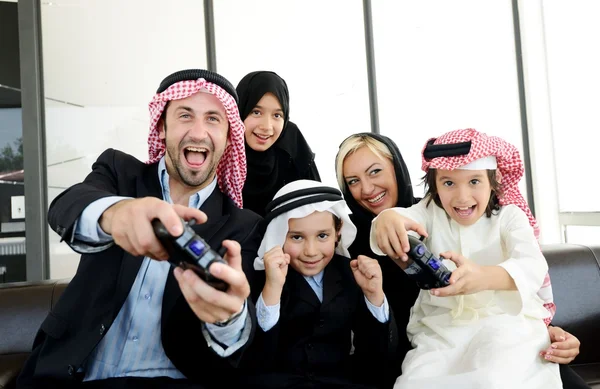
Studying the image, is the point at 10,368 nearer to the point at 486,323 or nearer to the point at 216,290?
the point at 216,290

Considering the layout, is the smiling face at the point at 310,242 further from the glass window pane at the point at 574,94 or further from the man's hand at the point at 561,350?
the glass window pane at the point at 574,94

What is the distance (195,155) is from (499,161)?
1.14 metres

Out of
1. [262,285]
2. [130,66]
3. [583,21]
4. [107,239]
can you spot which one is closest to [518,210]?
[262,285]

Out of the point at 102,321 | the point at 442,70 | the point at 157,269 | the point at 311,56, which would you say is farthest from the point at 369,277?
the point at 442,70

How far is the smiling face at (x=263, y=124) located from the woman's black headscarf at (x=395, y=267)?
65cm

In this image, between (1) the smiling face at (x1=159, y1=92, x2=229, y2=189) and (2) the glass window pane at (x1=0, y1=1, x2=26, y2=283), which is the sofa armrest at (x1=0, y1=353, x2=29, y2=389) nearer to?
(1) the smiling face at (x1=159, y1=92, x2=229, y2=189)

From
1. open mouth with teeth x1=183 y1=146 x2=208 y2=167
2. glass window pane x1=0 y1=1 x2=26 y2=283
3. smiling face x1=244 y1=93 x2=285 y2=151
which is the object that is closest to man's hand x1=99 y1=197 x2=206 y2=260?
open mouth with teeth x1=183 y1=146 x2=208 y2=167

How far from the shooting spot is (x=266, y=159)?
119 inches

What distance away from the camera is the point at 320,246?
1.98 meters

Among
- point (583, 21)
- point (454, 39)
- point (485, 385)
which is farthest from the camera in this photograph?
point (454, 39)

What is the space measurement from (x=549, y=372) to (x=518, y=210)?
0.59 meters

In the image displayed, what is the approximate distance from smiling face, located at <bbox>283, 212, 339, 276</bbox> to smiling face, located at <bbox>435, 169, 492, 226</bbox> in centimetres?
45

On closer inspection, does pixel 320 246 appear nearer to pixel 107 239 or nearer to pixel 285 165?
pixel 107 239

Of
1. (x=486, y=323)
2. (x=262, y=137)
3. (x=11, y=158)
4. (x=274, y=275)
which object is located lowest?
(x=486, y=323)
